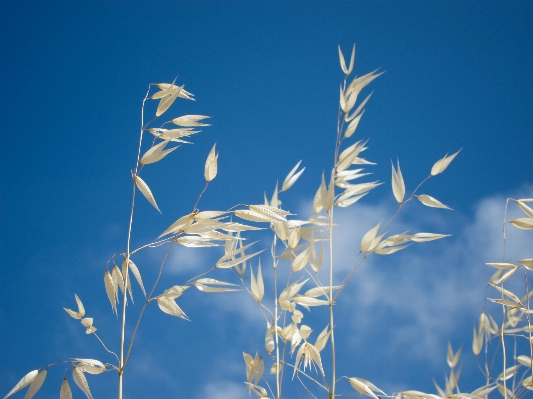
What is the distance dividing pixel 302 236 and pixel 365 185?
14 cm

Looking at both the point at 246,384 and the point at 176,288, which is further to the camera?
the point at 246,384

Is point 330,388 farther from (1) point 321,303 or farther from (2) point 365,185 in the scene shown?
(2) point 365,185

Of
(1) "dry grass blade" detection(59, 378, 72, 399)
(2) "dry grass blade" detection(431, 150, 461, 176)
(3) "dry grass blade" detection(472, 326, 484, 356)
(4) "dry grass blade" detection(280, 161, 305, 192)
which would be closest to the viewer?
(1) "dry grass blade" detection(59, 378, 72, 399)

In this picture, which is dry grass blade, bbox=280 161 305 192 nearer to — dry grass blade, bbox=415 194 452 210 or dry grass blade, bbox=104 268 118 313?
dry grass blade, bbox=415 194 452 210

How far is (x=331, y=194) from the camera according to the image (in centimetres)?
74

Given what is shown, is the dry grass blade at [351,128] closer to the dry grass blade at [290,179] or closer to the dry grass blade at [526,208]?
the dry grass blade at [290,179]

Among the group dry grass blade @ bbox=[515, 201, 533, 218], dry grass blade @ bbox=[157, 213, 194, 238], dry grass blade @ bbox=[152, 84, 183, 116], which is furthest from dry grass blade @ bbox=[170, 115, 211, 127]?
dry grass blade @ bbox=[515, 201, 533, 218]

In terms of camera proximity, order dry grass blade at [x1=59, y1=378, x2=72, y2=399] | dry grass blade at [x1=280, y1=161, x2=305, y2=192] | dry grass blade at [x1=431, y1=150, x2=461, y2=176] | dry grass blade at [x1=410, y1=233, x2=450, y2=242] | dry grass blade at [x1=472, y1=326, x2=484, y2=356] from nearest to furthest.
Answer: dry grass blade at [x1=59, y1=378, x2=72, y2=399]
dry grass blade at [x1=410, y1=233, x2=450, y2=242]
dry grass blade at [x1=431, y1=150, x2=461, y2=176]
dry grass blade at [x1=280, y1=161, x2=305, y2=192]
dry grass blade at [x1=472, y1=326, x2=484, y2=356]

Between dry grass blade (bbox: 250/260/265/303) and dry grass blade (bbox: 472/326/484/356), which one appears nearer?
dry grass blade (bbox: 250/260/265/303)

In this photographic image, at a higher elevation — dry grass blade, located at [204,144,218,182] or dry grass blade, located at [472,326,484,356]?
dry grass blade, located at [204,144,218,182]

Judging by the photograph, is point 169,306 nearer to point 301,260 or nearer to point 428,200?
point 301,260

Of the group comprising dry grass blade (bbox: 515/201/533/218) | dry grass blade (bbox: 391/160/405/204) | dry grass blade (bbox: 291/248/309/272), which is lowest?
dry grass blade (bbox: 291/248/309/272)

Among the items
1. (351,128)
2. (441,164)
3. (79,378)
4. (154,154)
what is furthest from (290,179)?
(79,378)

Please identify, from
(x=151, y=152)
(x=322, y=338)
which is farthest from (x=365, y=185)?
(x=151, y=152)
